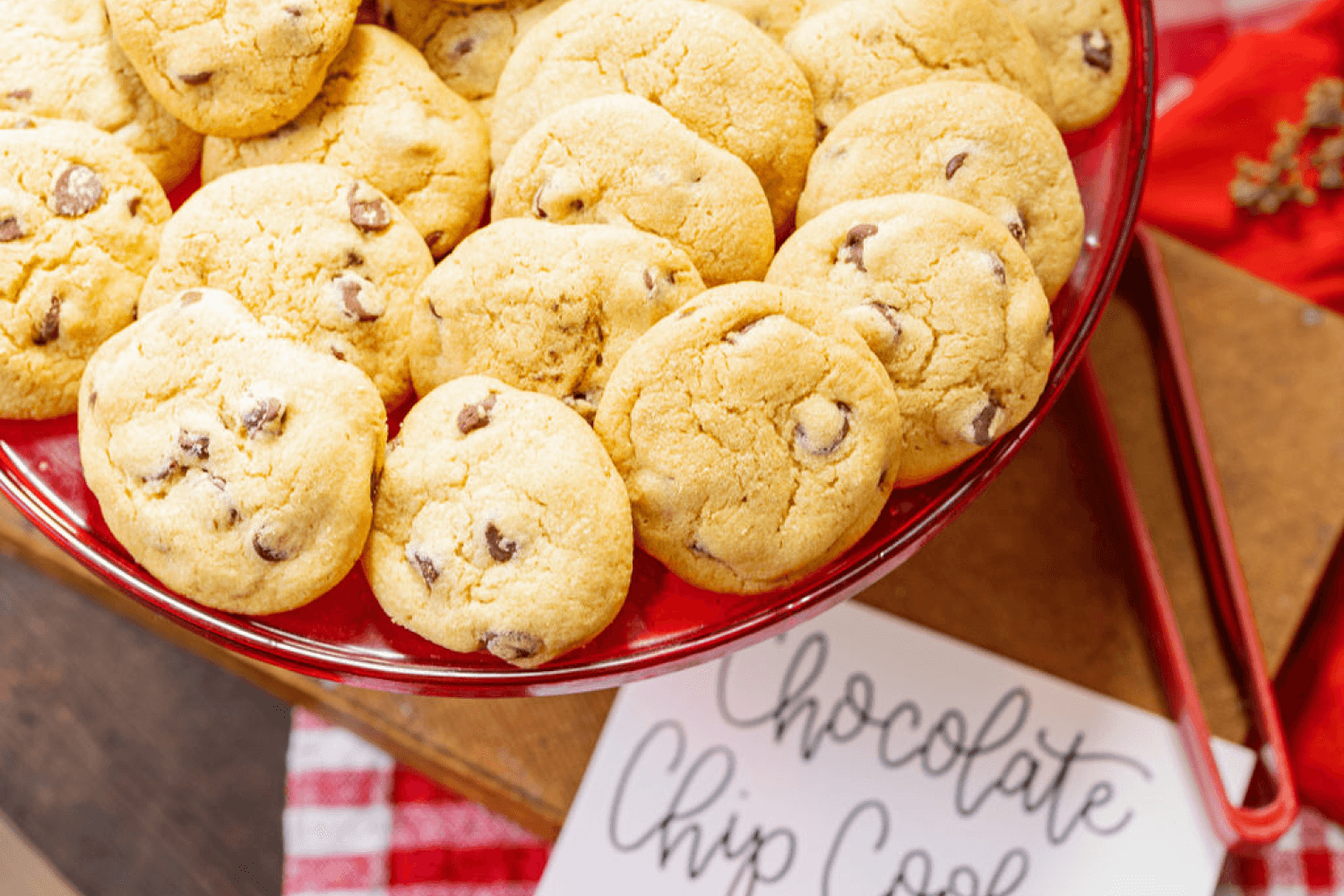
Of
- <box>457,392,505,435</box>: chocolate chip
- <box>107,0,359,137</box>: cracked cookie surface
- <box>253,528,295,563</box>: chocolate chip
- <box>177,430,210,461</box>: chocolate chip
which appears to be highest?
<box>107,0,359,137</box>: cracked cookie surface

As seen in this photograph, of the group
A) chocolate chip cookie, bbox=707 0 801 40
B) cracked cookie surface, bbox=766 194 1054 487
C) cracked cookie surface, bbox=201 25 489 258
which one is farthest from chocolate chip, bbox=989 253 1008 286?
cracked cookie surface, bbox=201 25 489 258

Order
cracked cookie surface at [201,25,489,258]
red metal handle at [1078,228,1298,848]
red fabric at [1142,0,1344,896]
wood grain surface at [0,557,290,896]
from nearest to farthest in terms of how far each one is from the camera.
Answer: cracked cookie surface at [201,25,489,258]
red metal handle at [1078,228,1298,848]
red fabric at [1142,0,1344,896]
wood grain surface at [0,557,290,896]

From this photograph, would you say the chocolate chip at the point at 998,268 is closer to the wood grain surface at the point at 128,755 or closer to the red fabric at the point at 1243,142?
the red fabric at the point at 1243,142

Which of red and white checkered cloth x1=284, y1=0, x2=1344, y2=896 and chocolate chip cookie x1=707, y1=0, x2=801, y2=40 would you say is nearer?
chocolate chip cookie x1=707, y1=0, x2=801, y2=40

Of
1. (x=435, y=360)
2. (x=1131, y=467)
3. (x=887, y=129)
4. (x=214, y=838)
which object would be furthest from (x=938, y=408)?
(x=214, y=838)

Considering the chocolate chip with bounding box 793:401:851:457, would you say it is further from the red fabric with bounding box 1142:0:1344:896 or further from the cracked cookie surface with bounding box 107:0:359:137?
the red fabric with bounding box 1142:0:1344:896

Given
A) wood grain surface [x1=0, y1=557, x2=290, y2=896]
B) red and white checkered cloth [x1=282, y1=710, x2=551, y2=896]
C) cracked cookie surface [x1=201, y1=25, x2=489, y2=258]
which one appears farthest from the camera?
wood grain surface [x1=0, y1=557, x2=290, y2=896]
